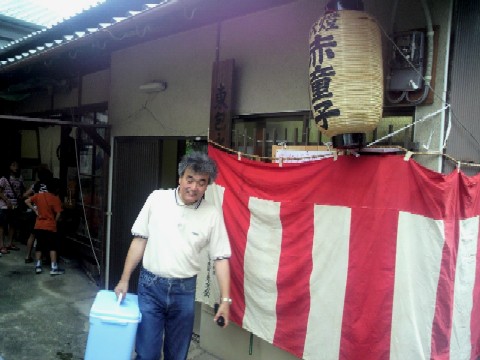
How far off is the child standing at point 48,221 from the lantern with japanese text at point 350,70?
7547mm

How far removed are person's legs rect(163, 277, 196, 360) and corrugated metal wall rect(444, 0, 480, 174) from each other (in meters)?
2.64

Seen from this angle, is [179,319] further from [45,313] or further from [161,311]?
[45,313]

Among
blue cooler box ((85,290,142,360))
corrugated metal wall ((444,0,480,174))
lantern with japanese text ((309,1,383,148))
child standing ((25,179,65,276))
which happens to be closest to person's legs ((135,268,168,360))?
blue cooler box ((85,290,142,360))

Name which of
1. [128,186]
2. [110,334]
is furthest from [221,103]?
[110,334]

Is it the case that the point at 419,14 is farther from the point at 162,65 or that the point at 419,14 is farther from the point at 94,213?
the point at 94,213

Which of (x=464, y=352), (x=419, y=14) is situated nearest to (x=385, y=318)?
(x=464, y=352)

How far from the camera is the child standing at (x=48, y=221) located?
870cm

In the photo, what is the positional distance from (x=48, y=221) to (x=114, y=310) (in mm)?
6331

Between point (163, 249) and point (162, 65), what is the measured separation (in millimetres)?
3976

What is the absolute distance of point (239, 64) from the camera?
17.3 feet

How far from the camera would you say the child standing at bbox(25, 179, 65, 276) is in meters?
8.70

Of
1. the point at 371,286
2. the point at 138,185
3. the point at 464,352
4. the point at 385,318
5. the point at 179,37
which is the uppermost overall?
the point at 179,37

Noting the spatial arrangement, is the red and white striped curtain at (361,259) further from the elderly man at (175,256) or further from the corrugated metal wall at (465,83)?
the elderly man at (175,256)

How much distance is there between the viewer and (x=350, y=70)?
298 centimetres
